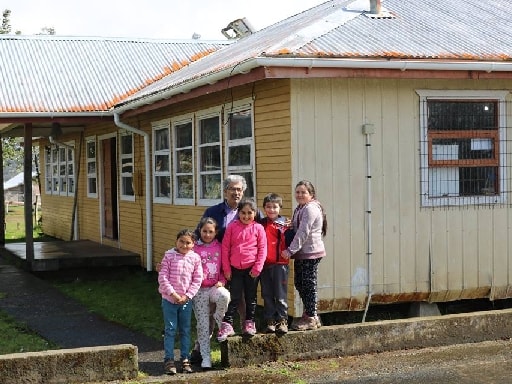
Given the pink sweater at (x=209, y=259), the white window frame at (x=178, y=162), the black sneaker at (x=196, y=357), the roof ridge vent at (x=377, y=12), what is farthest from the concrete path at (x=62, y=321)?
the roof ridge vent at (x=377, y=12)

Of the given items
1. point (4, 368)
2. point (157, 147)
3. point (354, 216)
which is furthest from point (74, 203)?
point (4, 368)

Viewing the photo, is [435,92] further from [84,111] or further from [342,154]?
[84,111]

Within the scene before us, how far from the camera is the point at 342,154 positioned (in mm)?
9086

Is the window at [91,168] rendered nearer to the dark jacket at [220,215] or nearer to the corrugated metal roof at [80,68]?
the corrugated metal roof at [80,68]

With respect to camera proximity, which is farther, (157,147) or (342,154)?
(157,147)

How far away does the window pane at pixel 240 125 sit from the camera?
33.1ft

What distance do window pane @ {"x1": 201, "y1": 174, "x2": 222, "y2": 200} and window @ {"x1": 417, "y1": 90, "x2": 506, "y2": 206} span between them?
10.0 ft

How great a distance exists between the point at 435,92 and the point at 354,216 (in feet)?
5.64

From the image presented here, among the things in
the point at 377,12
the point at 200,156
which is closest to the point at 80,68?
the point at 200,156

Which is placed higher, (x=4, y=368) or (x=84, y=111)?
(x=84, y=111)

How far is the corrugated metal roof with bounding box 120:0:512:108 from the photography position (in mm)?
8906

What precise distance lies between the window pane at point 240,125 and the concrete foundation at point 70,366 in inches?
148

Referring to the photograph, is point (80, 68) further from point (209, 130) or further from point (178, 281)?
point (178, 281)

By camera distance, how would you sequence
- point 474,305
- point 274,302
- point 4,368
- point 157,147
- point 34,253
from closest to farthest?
point 4,368 < point 274,302 < point 474,305 < point 157,147 < point 34,253
